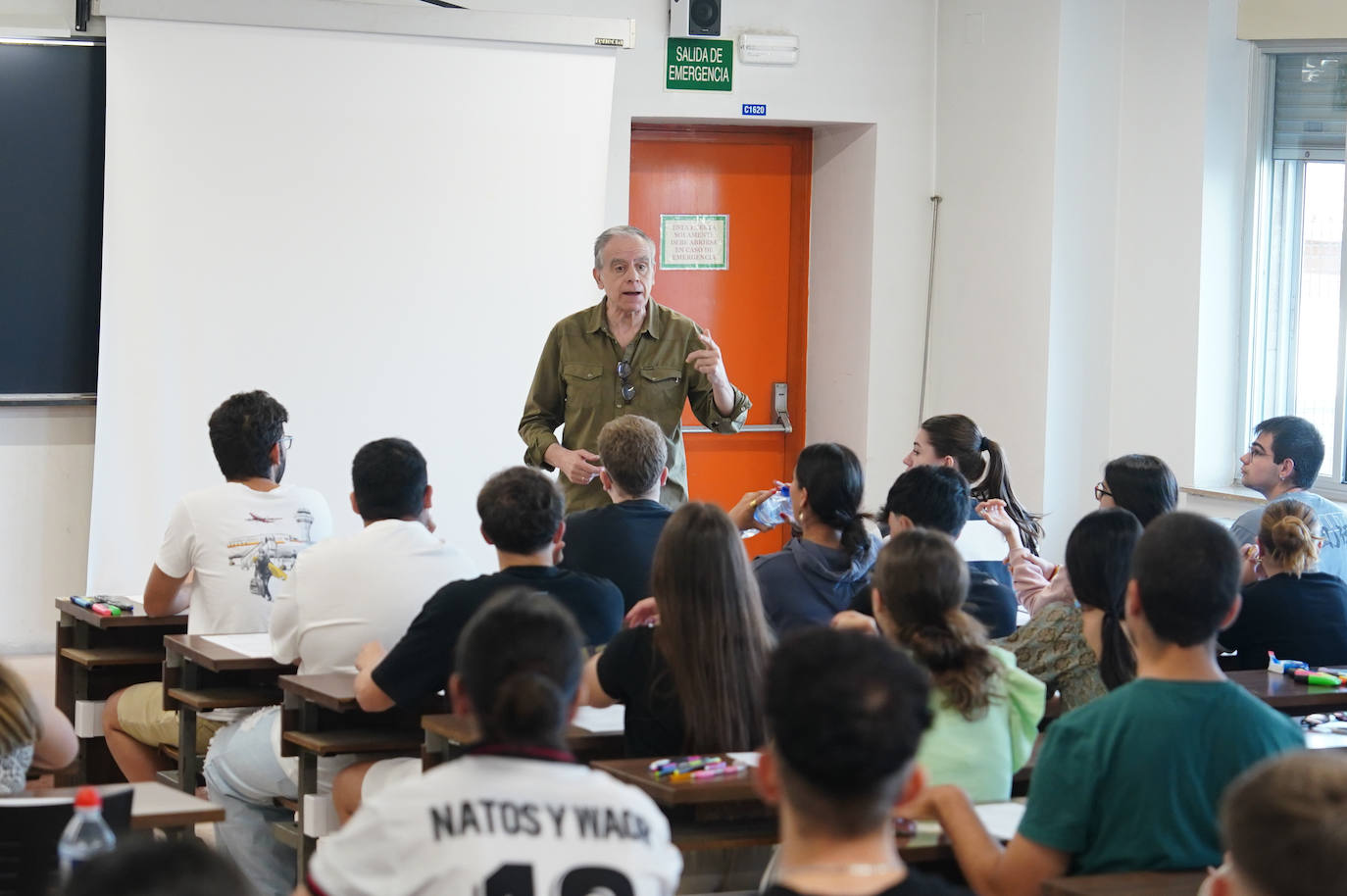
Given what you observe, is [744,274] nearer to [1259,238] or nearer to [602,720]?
[1259,238]

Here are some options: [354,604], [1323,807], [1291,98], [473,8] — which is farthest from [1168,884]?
[1291,98]

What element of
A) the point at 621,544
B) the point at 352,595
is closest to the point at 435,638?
the point at 352,595

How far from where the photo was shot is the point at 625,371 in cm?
479

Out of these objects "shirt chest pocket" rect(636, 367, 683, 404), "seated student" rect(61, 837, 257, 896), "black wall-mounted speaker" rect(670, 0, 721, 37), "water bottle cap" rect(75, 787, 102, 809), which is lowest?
"water bottle cap" rect(75, 787, 102, 809)

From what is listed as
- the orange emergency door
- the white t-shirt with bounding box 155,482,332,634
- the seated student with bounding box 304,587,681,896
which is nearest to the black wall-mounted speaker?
the orange emergency door

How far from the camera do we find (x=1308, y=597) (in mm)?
3781

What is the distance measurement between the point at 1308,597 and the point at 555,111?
344 centimetres

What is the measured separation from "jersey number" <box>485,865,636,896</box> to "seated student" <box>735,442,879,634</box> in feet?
5.77

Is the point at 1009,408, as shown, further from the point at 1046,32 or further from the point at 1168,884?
the point at 1168,884

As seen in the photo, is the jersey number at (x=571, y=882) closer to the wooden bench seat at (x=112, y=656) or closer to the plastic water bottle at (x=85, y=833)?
the plastic water bottle at (x=85, y=833)

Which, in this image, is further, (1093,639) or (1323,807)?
(1093,639)

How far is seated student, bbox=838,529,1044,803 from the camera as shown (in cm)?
250

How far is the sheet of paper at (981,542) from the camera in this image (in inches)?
160

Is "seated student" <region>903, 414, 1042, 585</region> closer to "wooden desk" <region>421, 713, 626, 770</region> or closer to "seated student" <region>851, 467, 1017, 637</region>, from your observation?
"seated student" <region>851, 467, 1017, 637</region>
